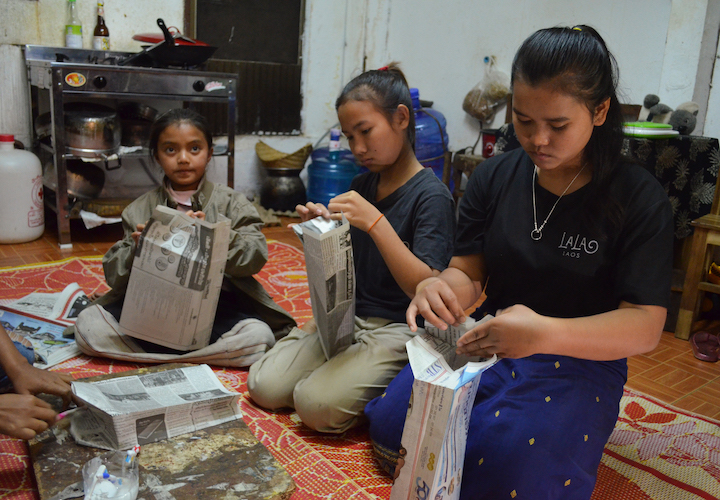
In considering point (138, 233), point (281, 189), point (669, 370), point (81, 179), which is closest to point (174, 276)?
point (138, 233)

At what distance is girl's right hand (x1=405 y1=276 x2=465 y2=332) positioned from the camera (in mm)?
1175

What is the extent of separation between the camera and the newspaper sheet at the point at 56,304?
2137 mm

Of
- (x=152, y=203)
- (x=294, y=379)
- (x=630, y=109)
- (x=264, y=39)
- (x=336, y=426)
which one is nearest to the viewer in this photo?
(x=336, y=426)

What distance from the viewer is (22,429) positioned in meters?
1.18

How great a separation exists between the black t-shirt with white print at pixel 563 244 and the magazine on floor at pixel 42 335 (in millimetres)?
1260

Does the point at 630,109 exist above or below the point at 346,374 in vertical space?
above

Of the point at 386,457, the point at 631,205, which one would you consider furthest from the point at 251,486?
the point at 631,205

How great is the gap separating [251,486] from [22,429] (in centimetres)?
45

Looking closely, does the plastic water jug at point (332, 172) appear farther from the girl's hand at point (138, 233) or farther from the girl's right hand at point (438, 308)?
the girl's right hand at point (438, 308)

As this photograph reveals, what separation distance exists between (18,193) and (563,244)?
279 cm

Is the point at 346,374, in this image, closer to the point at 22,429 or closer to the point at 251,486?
the point at 251,486

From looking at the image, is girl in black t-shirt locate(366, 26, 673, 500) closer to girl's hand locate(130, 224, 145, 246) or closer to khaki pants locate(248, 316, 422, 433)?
khaki pants locate(248, 316, 422, 433)

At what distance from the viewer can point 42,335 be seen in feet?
6.60

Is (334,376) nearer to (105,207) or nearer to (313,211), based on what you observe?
(313,211)
